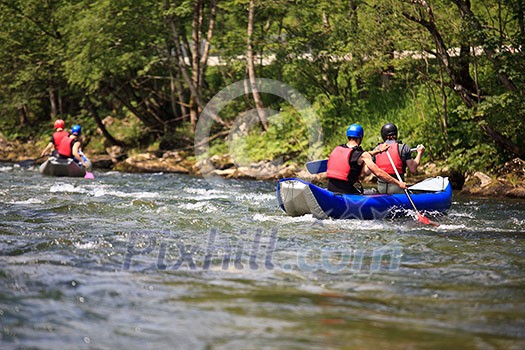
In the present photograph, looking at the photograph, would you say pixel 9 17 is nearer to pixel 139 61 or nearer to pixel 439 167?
pixel 139 61

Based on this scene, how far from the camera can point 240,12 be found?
830 inches

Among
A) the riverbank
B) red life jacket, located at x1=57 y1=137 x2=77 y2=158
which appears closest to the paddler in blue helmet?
the riverbank

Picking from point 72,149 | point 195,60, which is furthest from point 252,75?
point 72,149

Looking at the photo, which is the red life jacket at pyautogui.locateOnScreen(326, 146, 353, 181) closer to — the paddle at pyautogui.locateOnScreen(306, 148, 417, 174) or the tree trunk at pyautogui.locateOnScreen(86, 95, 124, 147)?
the paddle at pyautogui.locateOnScreen(306, 148, 417, 174)

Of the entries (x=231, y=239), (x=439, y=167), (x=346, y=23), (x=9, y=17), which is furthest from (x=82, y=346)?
(x=9, y=17)

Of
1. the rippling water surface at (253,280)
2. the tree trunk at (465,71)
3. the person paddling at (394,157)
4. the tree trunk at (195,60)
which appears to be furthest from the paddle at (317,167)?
the tree trunk at (195,60)

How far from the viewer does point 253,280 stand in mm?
6066

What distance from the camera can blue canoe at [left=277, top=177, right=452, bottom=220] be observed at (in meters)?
9.59

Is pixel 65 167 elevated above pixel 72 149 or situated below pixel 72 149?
below

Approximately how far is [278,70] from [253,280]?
15.3 meters

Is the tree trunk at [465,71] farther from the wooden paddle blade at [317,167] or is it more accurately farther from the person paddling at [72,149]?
the person paddling at [72,149]

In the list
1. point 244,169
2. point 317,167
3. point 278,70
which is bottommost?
point 244,169

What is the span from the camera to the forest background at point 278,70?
1427 cm

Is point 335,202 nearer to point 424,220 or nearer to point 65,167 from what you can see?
point 424,220
